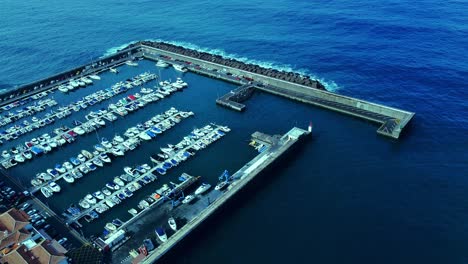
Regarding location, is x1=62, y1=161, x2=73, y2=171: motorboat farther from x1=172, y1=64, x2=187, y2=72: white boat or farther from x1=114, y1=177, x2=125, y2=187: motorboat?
x1=172, y1=64, x2=187, y2=72: white boat

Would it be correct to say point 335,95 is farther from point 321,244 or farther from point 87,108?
point 87,108

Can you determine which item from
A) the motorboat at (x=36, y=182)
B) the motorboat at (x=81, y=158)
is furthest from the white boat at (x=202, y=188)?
the motorboat at (x=36, y=182)

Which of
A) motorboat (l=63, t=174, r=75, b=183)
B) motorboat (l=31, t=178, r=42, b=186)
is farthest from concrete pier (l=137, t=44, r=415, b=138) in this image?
motorboat (l=31, t=178, r=42, b=186)

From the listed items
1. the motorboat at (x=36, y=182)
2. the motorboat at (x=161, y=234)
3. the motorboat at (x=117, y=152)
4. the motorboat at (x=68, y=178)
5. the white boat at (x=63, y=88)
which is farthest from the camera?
the white boat at (x=63, y=88)

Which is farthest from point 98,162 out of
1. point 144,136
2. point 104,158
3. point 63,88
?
point 63,88

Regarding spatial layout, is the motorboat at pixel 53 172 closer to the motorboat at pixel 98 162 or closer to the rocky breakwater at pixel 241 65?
the motorboat at pixel 98 162

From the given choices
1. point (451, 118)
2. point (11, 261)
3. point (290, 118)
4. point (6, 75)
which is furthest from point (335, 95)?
point (6, 75)
